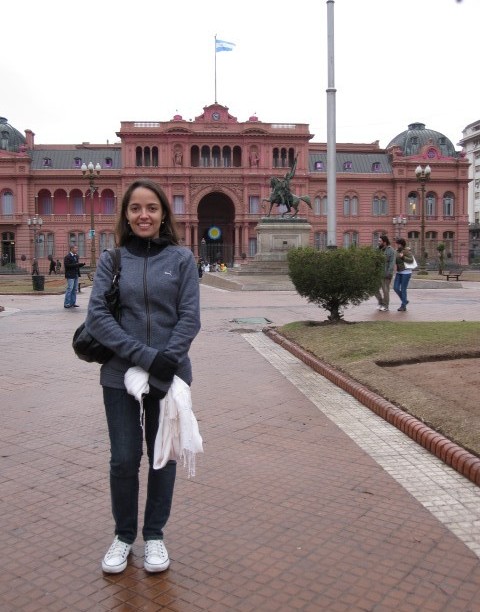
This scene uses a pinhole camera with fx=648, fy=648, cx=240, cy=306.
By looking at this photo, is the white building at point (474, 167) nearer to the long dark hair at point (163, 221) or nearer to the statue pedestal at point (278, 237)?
the statue pedestal at point (278, 237)

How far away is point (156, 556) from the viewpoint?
10.6ft

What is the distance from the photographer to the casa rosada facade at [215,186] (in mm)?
64125

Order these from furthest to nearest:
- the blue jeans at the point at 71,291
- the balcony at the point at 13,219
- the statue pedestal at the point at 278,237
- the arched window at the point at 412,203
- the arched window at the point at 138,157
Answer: the arched window at the point at 412,203
the arched window at the point at 138,157
the balcony at the point at 13,219
the statue pedestal at the point at 278,237
the blue jeans at the point at 71,291

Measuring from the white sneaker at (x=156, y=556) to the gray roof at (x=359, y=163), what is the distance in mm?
66853

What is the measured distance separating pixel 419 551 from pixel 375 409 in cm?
304

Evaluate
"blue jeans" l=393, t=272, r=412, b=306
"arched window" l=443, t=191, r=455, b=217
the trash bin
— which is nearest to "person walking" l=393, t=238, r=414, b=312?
"blue jeans" l=393, t=272, r=412, b=306

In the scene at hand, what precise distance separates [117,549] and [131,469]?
0.41 metres

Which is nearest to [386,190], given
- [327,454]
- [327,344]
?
[327,344]

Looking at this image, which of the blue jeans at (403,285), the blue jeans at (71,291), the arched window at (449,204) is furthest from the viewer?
the arched window at (449,204)

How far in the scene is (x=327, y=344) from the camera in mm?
9766

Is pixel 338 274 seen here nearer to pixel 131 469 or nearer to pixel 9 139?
pixel 131 469

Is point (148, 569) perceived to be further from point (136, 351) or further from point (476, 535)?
point (476, 535)

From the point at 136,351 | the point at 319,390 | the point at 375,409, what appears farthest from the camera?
the point at 319,390

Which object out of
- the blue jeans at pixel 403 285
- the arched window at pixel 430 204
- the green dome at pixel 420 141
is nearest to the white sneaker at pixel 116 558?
the blue jeans at pixel 403 285
